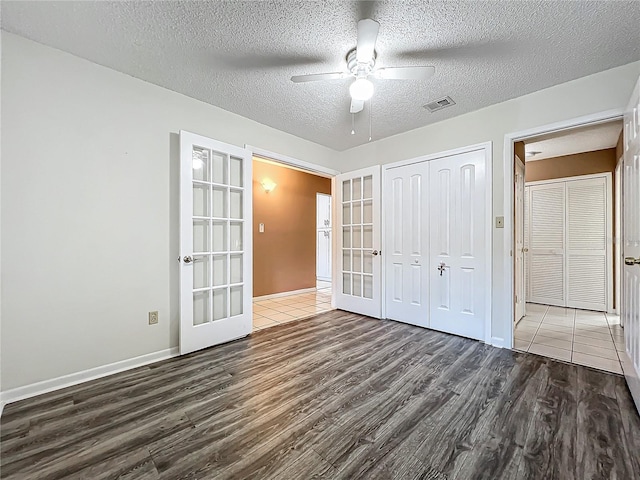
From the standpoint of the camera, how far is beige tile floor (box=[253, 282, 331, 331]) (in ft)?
12.7

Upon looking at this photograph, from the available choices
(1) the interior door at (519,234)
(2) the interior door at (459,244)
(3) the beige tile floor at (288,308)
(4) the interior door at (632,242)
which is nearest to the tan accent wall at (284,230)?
(3) the beige tile floor at (288,308)

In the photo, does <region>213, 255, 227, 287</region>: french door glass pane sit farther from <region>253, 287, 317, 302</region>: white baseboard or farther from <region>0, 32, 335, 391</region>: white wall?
<region>253, 287, 317, 302</region>: white baseboard

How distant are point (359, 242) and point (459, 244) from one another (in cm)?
143

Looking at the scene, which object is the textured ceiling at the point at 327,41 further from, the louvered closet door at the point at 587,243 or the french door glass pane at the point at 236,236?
the louvered closet door at the point at 587,243

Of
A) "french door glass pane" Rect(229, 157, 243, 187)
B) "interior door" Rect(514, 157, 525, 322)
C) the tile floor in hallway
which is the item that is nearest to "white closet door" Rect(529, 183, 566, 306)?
the tile floor in hallway

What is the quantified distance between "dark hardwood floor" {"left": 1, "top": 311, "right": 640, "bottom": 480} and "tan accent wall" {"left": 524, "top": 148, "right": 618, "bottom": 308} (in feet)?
11.4

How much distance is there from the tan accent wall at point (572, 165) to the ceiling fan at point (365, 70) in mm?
4119

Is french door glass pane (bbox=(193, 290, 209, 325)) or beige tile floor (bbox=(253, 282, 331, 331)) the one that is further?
beige tile floor (bbox=(253, 282, 331, 331))

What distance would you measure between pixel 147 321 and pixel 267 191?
326 centimetres

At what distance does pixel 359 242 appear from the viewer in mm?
4234

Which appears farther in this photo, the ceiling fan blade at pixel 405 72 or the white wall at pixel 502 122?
the white wall at pixel 502 122

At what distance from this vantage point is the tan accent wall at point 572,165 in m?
4.23

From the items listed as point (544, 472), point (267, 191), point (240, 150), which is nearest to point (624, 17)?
point (544, 472)

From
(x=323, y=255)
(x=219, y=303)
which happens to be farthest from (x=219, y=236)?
(x=323, y=255)
